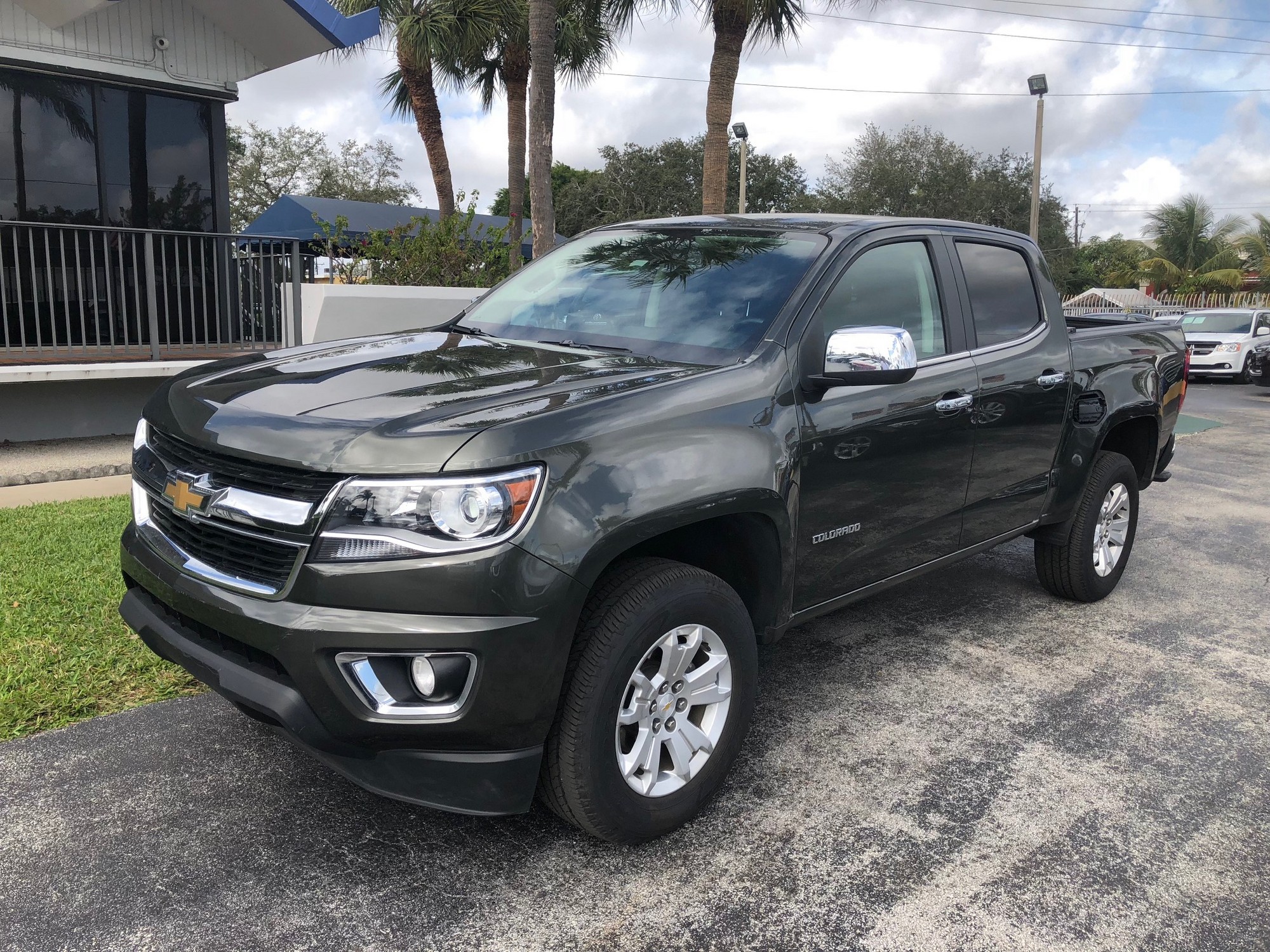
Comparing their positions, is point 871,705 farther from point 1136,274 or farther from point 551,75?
point 1136,274

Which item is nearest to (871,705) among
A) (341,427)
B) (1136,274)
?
(341,427)

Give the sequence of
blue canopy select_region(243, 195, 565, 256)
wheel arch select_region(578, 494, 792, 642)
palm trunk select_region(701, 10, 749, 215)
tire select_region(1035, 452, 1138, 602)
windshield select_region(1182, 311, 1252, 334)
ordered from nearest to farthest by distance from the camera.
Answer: wheel arch select_region(578, 494, 792, 642), tire select_region(1035, 452, 1138, 602), palm trunk select_region(701, 10, 749, 215), windshield select_region(1182, 311, 1252, 334), blue canopy select_region(243, 195, 565, 256)

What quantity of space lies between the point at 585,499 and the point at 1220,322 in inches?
933

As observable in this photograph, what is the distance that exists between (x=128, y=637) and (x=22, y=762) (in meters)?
0.98

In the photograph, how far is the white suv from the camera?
21.0 meters

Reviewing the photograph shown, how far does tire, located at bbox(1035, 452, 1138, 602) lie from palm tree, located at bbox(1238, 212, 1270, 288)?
152ft

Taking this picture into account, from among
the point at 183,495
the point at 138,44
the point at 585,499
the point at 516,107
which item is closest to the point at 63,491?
the point at 183,495

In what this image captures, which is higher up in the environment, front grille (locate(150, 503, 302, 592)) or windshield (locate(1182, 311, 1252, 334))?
windshield (locate(1182, 311, 1252, 334))

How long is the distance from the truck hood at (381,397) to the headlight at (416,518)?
Answer: 0.18ft

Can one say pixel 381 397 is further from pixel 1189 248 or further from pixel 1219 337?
pixel 1189 248

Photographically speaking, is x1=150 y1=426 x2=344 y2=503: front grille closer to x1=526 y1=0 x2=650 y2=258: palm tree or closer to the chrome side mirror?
the chrome side mirror

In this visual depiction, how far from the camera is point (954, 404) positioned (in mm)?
3904

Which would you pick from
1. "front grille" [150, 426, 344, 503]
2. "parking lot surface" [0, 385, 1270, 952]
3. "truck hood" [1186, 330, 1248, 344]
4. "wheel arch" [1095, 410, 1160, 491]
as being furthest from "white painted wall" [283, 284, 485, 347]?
"truck hood" [1186, 330, 1248, 344]

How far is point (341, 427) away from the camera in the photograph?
254 cm
